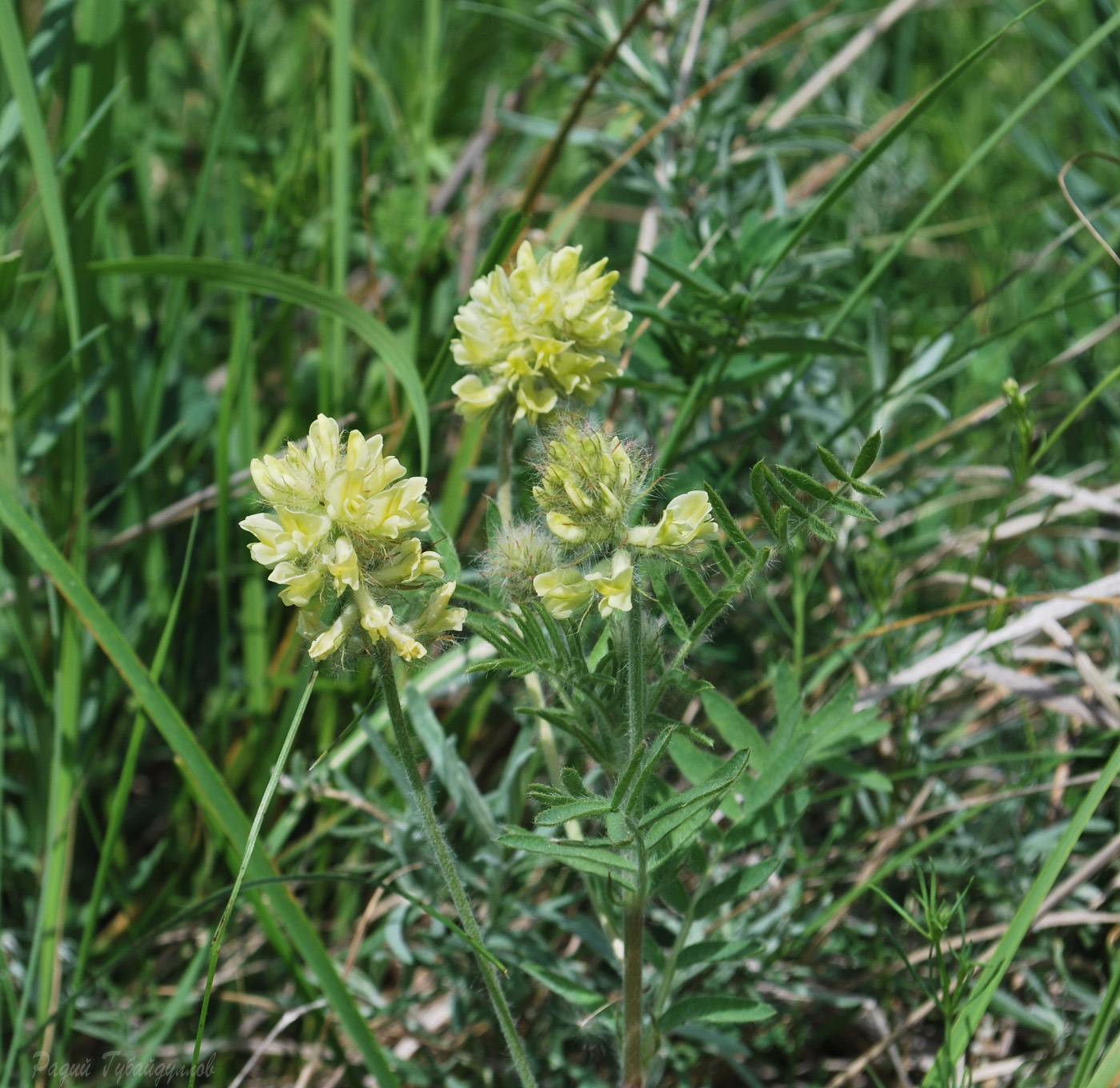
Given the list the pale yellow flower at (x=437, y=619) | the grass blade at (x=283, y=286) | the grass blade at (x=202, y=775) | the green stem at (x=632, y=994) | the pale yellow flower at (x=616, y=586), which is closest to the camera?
the pale yellow flower at (x=616, y=586)

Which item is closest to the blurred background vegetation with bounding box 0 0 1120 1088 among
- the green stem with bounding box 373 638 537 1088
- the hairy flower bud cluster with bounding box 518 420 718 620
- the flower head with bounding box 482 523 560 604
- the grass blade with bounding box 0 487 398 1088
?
the grass blade with bounding box 0 487 398 1088

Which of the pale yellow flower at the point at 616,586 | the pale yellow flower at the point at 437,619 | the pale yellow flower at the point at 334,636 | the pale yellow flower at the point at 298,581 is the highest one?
the pale yellow flower at the point at 616,586

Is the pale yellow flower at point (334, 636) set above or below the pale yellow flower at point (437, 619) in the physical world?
below

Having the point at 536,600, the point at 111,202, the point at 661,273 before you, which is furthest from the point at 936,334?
the point at 111,202

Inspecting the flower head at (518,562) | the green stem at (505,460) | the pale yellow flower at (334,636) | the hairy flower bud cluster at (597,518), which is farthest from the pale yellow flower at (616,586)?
the green stem at (505,460)

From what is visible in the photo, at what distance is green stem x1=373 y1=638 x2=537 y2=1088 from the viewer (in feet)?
4.43

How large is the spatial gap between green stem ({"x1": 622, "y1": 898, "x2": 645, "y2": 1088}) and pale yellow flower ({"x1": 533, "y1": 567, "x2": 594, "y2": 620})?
→ 0.42m

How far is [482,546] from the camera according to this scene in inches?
102

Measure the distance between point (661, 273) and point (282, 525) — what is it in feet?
3.80

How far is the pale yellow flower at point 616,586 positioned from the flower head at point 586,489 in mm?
59

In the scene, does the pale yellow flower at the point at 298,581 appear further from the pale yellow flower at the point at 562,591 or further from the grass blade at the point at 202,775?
the grass blade at the point at 202,775

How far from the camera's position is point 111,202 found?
292 cm

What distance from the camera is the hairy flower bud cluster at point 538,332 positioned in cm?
157

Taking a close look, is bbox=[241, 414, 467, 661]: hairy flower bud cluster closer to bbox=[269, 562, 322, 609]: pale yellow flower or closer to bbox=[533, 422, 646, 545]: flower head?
bbox=[269, 562, 322, 609]: pale yellow flower
